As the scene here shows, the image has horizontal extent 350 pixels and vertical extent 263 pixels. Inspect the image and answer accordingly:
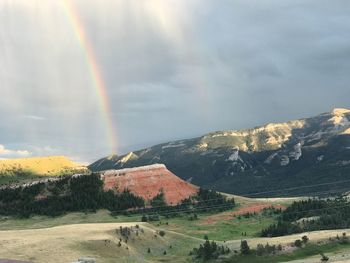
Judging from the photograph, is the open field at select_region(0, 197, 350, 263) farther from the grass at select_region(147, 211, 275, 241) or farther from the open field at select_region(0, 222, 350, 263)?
the grass at select_region(147, 211, 275, 241)

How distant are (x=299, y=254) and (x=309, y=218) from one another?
200 feet

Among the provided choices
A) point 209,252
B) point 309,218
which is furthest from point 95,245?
point 309,218

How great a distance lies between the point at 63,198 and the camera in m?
Result: 182

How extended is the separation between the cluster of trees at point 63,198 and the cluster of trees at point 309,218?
55.0 m

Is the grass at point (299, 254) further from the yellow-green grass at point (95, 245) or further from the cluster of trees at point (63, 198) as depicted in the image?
the cluster of trees at point (63, 198)

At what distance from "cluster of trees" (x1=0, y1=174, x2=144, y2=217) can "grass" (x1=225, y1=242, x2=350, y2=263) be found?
89.8 m

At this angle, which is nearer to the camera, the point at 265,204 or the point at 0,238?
the point at 0,238

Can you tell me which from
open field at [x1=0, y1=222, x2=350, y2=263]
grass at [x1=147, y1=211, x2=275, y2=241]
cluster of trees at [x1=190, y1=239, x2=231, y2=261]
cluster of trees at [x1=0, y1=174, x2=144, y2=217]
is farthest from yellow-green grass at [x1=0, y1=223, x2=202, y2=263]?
cluster of trees at [x1=0, y1=174, x2=144, y2=217]

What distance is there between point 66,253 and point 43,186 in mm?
107697

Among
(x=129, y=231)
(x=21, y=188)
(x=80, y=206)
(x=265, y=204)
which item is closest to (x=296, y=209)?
(x=265, y=204)

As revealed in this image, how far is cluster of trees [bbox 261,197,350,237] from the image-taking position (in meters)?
137

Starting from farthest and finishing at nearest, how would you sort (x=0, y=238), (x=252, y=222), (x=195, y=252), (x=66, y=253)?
(x=252, y=222)
(x=195, y=252)
(x=0, y=238)
(x=66, y=253)

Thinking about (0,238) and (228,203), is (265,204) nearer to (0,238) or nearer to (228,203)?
(228,203)

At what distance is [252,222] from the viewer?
166 metres
